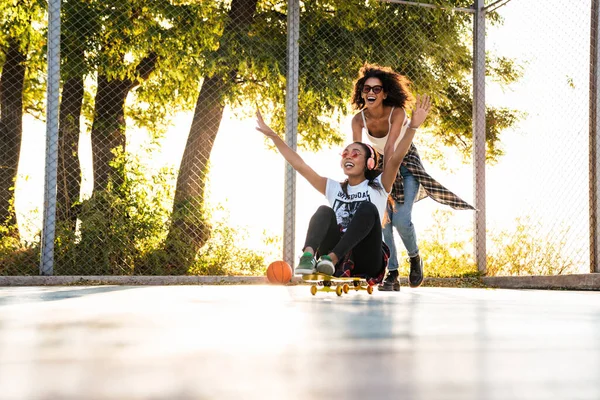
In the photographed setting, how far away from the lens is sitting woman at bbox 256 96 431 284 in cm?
390

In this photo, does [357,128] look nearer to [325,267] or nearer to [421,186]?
[421,186]

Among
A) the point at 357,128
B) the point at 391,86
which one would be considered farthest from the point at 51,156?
the point at 391,86

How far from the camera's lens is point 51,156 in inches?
221

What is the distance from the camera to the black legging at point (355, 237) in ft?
12.8

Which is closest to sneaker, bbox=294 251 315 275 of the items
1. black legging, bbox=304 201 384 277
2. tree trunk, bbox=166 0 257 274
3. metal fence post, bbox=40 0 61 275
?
black legging, bbox=304 201 384 277

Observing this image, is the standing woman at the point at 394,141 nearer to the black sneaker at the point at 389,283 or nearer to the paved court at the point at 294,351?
the black sneaker at the point at 389,283

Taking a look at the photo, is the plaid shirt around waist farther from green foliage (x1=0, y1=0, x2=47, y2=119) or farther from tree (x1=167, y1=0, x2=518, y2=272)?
green foliage (x1=0, y1=0, x2=47, y2=119)

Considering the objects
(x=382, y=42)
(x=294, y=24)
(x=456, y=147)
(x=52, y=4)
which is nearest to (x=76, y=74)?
(x=52, y=4)

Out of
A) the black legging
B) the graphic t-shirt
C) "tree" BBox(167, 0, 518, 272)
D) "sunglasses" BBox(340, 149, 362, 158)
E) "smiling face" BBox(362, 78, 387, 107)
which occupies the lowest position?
the black legging

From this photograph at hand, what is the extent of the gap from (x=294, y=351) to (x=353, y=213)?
2.38 meters

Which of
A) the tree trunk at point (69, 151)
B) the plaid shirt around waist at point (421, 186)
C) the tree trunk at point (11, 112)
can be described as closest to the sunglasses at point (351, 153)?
the plaid shirt around waist at point (421, 186)

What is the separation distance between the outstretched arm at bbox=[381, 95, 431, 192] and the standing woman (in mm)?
144

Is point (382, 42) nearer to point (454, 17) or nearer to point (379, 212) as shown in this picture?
point (454, 17)

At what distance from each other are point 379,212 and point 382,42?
3.61 m
